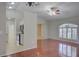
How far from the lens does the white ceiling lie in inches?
38.4

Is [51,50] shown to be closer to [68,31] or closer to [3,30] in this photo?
[68,31]

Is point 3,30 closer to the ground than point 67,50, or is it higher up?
higher up

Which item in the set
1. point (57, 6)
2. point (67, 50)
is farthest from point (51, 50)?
point (57, 6)

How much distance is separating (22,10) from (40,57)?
0.46 meters

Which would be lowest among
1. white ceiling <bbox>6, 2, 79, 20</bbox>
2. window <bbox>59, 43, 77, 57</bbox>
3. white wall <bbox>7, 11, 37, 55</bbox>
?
window <bbox>59, 43, 77, 57</bbox>

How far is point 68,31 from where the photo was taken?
1.06 metres

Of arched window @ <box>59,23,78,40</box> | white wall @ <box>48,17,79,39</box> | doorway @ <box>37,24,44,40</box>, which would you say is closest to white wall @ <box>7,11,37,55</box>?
doorway @ <box>37,24,44,40</box>

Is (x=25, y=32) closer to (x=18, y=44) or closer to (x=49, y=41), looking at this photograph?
(x=18, y=44)

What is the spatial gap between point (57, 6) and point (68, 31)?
0.26 meters

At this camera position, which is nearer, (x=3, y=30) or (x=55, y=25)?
(x=3, y=30)

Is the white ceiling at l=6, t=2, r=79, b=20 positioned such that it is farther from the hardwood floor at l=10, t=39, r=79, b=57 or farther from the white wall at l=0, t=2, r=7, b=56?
the hardwood floor at l=10, t=39, r=79, b=57

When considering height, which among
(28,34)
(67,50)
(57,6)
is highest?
(57,6)

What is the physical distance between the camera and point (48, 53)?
0.99m

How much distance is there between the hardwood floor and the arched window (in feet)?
0.21
